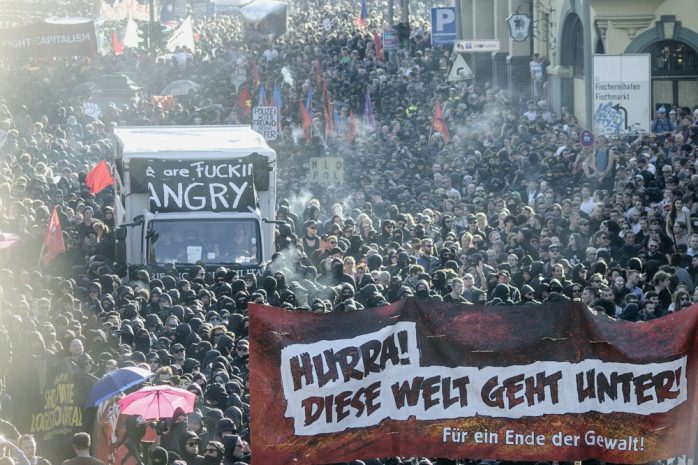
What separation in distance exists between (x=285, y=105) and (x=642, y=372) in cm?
2988

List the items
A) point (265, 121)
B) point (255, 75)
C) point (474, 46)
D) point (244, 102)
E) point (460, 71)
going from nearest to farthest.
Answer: point (265, 121), point (460, 71), point (244, 102), point (474, 46), point (255, 75)

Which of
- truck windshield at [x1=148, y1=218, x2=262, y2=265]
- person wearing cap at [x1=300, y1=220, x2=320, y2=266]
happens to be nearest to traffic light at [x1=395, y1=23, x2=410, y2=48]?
person wearing cap at [x1=300, y1=220, x2=320, y2=266]

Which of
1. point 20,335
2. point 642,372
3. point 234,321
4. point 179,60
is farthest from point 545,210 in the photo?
point 179,60

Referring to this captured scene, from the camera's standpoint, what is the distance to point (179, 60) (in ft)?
156

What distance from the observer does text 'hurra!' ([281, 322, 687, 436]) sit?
9844 mm

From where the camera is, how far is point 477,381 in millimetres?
9977

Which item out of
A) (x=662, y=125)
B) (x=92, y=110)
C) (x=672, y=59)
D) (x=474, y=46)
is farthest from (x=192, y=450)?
(x=474, y=46)

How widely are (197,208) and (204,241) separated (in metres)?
0.41

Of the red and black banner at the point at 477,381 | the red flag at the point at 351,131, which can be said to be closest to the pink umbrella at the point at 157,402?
the red and black banner at the point at 477,381

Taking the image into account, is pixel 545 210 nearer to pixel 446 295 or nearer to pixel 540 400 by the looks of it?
pixel 446 295

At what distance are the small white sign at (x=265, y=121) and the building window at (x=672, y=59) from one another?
8.04 m

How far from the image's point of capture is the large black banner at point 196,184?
66.3 ft

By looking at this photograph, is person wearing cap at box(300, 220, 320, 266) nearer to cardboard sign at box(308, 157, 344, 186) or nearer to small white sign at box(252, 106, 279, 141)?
cardboard sign at box(308, 157, 344, 186)

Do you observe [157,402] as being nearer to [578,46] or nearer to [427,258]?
[427,258]
